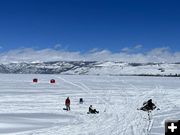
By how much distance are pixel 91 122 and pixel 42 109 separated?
7.42 meters

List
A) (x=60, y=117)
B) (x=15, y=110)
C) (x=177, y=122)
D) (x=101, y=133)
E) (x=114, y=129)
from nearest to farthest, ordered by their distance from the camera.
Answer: (x=177, y=122) → (x=101, y=133) → (x=114, y=129) → (x=60, y=117) → (x=15, y=110)

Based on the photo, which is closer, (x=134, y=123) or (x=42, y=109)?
(x=134, y=123)

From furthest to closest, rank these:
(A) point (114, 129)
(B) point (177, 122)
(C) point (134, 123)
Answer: (C) point (134, 123) < (A) point (114, 129) < (B) point (177, 122)

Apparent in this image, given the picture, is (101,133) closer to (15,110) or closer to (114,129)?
(114,129)

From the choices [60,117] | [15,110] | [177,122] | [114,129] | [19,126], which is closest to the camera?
[177,122]

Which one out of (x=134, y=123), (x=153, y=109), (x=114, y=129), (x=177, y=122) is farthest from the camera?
(x=153, y=109)

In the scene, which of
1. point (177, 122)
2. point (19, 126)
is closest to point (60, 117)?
point (19, 126)

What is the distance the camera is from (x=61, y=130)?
16.1 metres

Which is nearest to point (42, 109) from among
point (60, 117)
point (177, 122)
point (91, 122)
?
point (60, 117)

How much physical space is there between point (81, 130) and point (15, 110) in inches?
391

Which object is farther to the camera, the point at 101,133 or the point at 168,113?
the point at 168,113

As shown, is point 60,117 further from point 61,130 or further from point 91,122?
point 61,130

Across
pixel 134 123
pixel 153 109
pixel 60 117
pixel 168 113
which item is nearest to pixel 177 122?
pixel 134 123

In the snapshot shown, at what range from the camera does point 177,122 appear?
17.3ft
